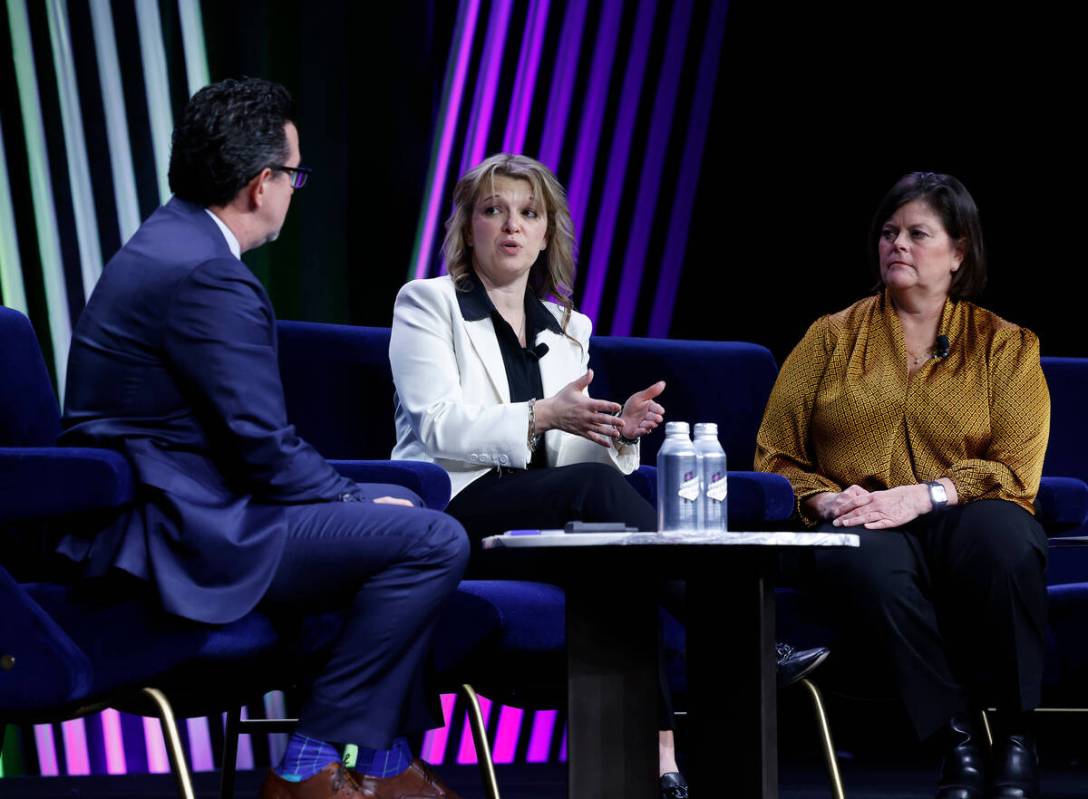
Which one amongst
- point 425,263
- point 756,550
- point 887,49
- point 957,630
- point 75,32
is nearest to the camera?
point 756,550

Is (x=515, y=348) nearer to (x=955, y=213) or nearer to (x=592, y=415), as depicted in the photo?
(x=592, y=415)

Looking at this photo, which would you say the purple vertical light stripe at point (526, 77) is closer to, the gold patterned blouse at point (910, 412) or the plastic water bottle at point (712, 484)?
the gold patterned blouse at point (910, 412)

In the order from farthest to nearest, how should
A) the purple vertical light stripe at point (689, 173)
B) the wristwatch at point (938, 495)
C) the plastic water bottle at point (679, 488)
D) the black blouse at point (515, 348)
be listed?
the purple vertical light stripe at point (689, 173)
the black blouse at point (515, 348)
the wristwatch at point (938, 495)
the plastic water bottle at point (679, 488)

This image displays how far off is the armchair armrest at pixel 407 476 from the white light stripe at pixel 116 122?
1.41 meters

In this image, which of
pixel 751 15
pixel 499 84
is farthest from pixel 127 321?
pixel 751 15

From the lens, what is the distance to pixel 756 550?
190 centimetres

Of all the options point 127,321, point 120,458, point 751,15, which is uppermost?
point 751,15

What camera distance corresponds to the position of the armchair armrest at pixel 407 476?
242cm

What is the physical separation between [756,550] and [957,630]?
0.88 m

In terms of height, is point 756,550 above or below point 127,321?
below

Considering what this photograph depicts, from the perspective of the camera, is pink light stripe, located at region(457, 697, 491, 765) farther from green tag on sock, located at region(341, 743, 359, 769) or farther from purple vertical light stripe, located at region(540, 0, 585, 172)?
green tag on sock, located at region(341, 743, 359, 769)

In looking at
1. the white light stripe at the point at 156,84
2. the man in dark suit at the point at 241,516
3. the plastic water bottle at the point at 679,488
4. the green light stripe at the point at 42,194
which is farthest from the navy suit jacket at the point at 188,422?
the white light stripe at the point at 156,84

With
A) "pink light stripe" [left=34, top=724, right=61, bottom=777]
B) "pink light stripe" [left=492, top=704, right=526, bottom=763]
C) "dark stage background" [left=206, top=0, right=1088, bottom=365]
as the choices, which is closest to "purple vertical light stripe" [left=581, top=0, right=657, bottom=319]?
"dark stage background" [left=206, top=0, right=1088, bottom=365]

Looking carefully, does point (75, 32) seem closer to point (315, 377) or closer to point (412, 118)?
point (412, 118)
